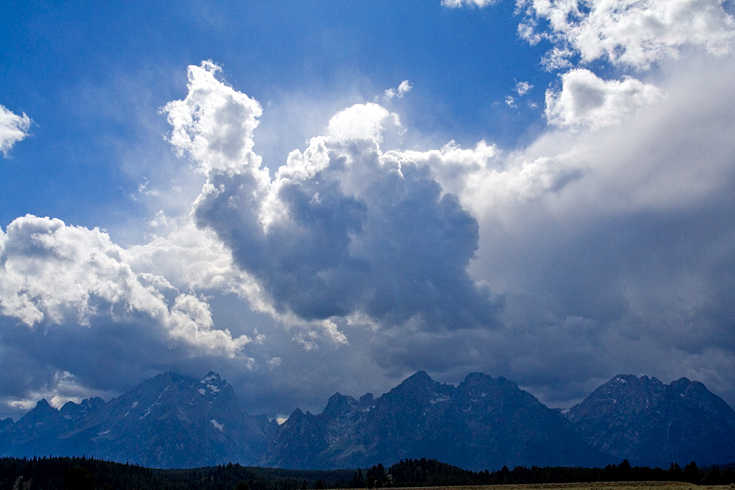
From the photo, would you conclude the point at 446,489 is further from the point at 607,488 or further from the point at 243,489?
the point at 243,489

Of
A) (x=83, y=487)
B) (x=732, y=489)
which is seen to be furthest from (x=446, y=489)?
(x=83, y=487)

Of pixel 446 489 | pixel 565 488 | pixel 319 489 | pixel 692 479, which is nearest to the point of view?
pixel 565 488

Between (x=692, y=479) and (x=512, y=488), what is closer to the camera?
(x=512, y=488)

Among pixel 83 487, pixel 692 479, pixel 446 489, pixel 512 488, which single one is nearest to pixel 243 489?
pixel 83 487

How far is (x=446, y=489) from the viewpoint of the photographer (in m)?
97.4

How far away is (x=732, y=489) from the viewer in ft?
247

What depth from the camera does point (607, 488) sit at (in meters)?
78.1

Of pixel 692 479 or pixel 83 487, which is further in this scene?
pixel 692 479

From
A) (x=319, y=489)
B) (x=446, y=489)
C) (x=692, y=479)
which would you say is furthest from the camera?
(x=692, y=479)

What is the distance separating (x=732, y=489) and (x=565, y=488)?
22596mm

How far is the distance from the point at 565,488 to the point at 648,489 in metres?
13.1

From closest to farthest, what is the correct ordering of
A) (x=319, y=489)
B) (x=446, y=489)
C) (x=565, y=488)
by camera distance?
(x=565, y=488) → (x=446, y=489) → (x=319, y=489)

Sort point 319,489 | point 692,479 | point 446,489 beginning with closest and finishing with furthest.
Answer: point 446,489
point 319,489
point 692,479

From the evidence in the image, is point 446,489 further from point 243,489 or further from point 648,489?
point 243,489
